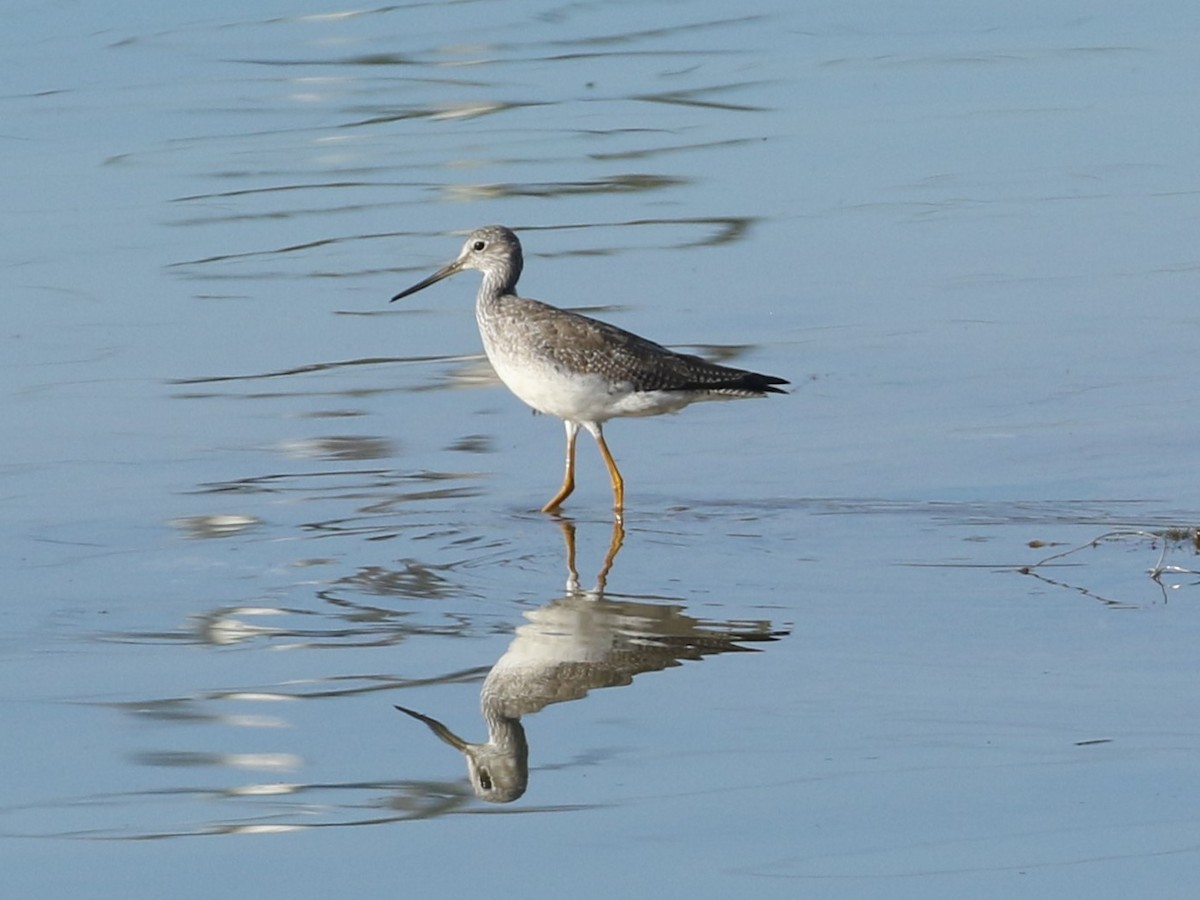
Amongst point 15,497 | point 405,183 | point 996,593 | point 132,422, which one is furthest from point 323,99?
point 996,593

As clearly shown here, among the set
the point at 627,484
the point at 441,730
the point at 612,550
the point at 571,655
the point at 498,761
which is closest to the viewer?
the point at 498,761

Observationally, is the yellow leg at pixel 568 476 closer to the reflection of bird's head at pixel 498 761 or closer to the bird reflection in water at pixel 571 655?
the bird reflection in water at pixel 571 655

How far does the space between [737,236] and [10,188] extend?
4.66m

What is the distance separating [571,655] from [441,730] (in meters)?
0.73

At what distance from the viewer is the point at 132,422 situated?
31.6ft

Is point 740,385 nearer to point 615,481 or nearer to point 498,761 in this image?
point 615,481

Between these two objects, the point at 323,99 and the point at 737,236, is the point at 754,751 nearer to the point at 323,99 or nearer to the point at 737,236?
the point at 737,236

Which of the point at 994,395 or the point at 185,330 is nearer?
the point at 994,395

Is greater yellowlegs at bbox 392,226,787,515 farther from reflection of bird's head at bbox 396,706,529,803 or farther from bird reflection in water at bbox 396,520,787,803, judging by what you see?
reflection of bird's head at bbox 396,706,529,803

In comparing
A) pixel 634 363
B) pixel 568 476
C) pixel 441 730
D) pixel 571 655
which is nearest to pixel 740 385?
pixel 634 363

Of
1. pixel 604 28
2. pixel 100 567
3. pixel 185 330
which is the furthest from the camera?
pixel 604 28

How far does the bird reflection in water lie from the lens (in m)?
5.83

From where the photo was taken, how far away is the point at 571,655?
6.69 meters

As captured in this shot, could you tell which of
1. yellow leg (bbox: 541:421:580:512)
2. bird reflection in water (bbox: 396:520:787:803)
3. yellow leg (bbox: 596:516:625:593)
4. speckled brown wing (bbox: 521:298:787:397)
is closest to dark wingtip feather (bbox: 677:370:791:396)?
speckled brown wing (bbox: 521:298:787:397)
